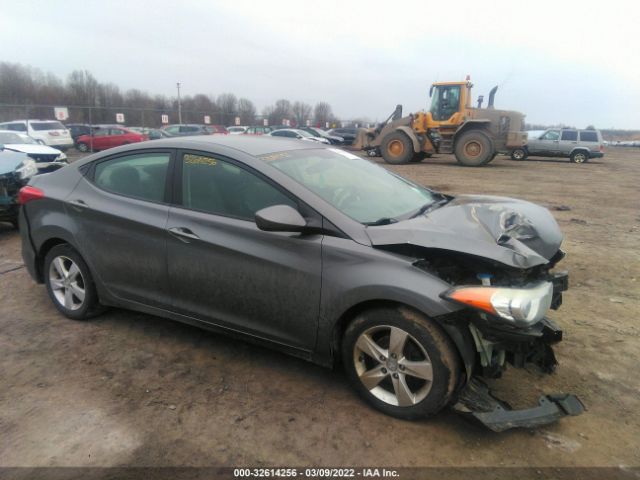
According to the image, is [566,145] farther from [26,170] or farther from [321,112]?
[321,112]

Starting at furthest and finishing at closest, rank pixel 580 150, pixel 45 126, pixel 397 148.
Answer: pixel 580 150, pixel 45 126, pixel 397 148

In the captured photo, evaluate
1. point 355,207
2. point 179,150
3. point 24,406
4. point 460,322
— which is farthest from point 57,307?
point 460,322

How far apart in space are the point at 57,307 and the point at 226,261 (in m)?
1.98

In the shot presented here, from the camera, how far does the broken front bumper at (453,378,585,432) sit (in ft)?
7.82

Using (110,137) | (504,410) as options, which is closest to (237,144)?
(504,410)

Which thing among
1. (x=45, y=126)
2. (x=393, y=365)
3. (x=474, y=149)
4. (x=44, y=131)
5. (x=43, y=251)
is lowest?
(x=393, y=365)

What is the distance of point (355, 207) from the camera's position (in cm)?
296

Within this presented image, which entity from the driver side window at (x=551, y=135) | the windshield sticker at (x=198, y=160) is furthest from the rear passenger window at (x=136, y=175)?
the driver side window at (x=551, y=135)

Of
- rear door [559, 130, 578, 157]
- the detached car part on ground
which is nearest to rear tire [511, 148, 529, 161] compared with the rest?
rear door [559, 130, 578, 157]

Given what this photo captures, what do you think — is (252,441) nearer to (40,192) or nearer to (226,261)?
(226,261)

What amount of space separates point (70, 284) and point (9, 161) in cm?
395

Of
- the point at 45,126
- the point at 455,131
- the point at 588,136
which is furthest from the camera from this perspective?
the point at 588,136

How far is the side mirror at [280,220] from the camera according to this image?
8.51ft

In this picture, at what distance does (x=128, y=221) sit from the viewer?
11.0 ft
